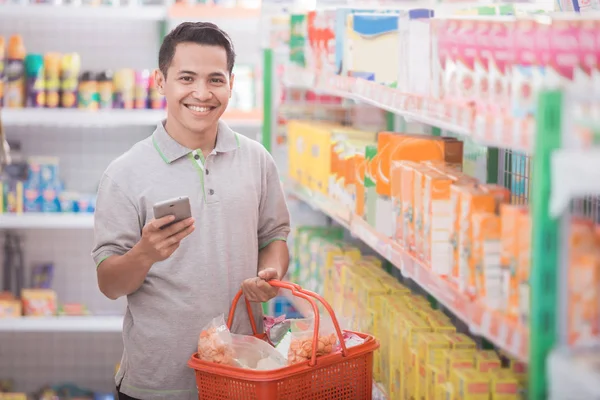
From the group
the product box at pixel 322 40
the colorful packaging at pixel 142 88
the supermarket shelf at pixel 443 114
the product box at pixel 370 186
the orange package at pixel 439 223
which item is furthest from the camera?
the colorful packaging at pixel 142 88

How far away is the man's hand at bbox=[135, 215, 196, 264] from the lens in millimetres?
2514

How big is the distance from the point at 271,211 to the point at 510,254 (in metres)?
1.24

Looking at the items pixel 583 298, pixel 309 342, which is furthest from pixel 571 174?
pixel 309 342

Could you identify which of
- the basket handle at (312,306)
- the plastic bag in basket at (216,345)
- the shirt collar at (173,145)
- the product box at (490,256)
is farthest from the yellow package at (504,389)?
the shirt collar at (173,145)

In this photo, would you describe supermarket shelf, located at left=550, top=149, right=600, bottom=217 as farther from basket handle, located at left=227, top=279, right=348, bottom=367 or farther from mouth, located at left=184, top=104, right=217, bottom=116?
mouth, located at left=184, top=104, right=217, bottom=116

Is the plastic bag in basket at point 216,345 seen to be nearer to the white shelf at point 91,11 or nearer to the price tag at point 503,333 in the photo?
the price tag at point 503,333

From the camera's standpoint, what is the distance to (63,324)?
5305 millimetres

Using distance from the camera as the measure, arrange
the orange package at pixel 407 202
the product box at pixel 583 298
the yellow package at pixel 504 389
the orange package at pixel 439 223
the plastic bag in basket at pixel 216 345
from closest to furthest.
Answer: the product box at pixel 583 298 < the yellow package at pixel 504 389 < the orange package at pixel 439 223 < the plastic bag in basket at pixel 216 345 < the orange package at pixel 407 202

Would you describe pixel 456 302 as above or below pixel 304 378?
above

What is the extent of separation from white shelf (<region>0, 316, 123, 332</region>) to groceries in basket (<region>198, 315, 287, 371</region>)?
8.95 ft

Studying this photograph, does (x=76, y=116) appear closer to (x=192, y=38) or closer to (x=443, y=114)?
(x=192, y=38)

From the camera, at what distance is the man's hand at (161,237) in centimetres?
251

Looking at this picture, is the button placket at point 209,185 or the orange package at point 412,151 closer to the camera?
the button placket at point 209,185

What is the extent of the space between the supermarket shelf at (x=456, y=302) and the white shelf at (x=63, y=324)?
7.63 ft
